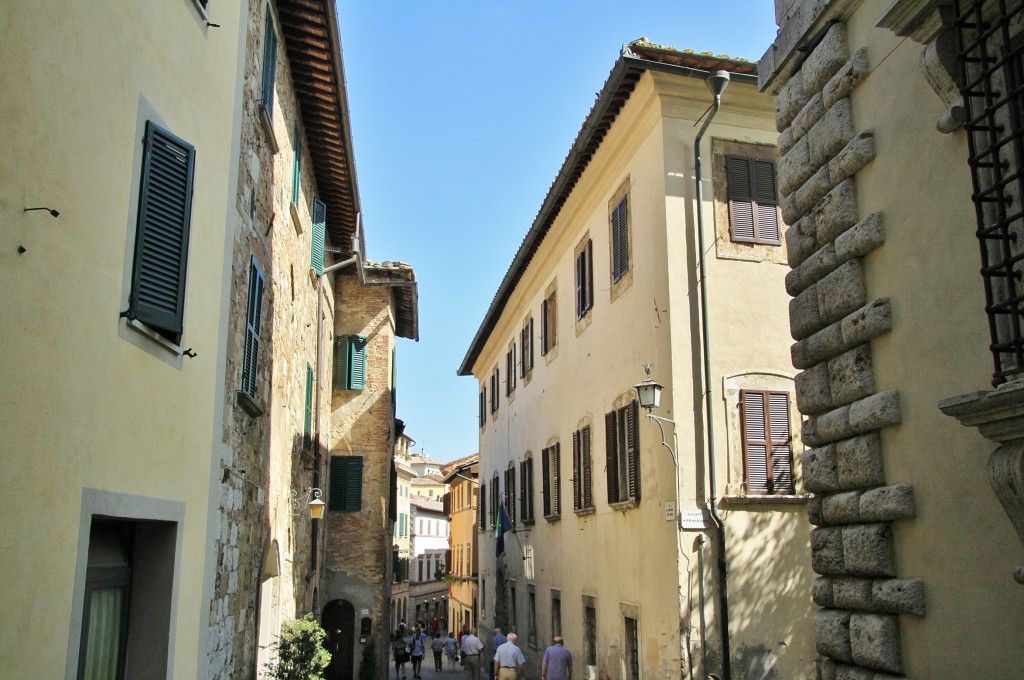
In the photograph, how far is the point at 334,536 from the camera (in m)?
19.9

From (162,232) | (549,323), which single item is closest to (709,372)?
(162,232)

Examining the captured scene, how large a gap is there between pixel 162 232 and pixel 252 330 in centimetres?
316

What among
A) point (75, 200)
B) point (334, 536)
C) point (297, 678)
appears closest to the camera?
point (75, 200)

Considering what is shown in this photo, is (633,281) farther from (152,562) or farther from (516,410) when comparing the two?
(516,410)

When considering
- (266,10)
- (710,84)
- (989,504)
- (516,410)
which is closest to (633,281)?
(710,84)

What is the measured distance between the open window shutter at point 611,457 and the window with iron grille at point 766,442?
2.56 metres

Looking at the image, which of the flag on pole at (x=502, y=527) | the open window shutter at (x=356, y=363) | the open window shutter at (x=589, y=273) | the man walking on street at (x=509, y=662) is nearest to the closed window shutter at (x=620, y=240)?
the open window shutter at (x=589, y=273)

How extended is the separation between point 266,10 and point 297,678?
800cm

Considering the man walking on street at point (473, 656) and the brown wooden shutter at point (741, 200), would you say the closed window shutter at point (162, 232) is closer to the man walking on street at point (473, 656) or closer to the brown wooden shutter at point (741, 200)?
the brown wooden shutter at point (741, 200)

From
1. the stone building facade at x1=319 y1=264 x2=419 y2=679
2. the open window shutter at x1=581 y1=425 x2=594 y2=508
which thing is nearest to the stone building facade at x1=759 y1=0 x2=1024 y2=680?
the open window shutter at x1=581 y1=425 x2=594 y2=508

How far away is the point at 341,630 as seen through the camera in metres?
19.6

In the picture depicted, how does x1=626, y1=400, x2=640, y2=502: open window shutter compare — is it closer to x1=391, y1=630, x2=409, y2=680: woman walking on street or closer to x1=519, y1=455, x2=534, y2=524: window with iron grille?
x1=519, y1=455, x2=534, y2=524: window with iron grille

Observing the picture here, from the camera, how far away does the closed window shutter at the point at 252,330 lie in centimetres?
878

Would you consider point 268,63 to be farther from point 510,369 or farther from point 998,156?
point 510,369
